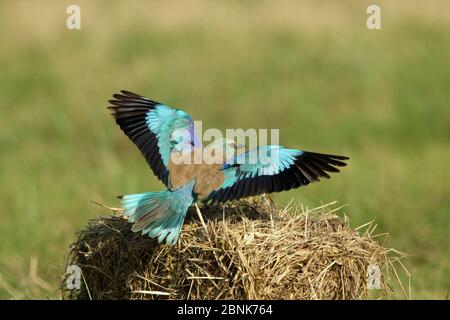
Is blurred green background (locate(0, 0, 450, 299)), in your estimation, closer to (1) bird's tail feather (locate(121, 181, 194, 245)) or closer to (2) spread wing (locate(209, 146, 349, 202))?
(1) bird's tail feather (locate(121, 181, 194, 245))

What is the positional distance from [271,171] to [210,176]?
1.04 ft

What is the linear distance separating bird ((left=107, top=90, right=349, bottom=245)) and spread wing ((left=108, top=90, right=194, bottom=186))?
13 millimetres

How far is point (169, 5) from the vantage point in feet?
43.8

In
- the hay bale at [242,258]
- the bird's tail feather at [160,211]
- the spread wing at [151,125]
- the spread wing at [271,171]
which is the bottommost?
the hay bale at [242,258]

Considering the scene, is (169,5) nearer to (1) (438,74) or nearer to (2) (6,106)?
(2) (6,106)

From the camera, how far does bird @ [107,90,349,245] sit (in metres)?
4.38

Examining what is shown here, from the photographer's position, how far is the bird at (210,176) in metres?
4.38

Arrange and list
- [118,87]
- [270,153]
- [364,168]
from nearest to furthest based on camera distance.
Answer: [270,153]
[364,168]
[118,87]

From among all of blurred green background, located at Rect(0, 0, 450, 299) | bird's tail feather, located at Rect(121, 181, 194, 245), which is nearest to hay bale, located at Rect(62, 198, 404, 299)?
bird's tail feather, located at Rect(121, 181, 194, 245)

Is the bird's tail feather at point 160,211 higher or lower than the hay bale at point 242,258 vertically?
higher

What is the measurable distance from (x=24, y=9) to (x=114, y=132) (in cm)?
375

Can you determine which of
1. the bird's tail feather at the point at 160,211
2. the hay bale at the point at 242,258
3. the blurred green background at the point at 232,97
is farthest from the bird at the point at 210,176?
the blurred green background at the point at 232,97

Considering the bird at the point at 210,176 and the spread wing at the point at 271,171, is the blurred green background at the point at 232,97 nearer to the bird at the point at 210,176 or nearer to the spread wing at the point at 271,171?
the bird at the point at 210,176
